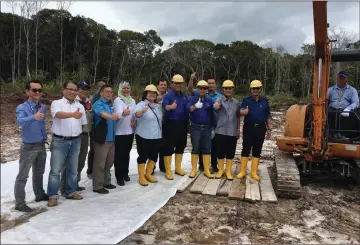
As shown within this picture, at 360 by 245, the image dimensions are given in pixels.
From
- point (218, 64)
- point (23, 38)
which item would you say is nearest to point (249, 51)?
point (218, 64)

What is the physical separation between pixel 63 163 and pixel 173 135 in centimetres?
184

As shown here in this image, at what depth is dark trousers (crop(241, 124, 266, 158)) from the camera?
207 inches

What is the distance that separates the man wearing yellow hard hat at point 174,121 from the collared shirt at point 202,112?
96 millimetres

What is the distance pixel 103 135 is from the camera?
4.48 m

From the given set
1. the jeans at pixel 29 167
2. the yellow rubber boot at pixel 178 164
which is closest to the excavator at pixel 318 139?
the yellow rubber boot at pixel 178 164

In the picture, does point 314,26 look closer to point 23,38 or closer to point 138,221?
point 138,221

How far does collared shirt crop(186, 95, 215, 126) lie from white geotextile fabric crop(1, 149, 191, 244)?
115 centimetres

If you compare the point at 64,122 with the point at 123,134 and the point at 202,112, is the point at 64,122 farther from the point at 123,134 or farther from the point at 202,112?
the point at 202,112

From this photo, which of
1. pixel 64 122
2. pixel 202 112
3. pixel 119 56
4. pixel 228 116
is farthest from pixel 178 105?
pixel 119 56

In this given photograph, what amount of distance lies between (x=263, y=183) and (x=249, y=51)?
26.4 metres

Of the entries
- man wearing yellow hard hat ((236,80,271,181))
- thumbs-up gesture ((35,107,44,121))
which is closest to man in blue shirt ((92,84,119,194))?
thumbs-up gesture ((35,107,44,121))

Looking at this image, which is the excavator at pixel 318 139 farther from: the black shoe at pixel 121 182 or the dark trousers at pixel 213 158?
the black shoe at pixel 121 182

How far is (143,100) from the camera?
202 inches

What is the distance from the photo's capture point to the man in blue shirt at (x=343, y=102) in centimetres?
527
